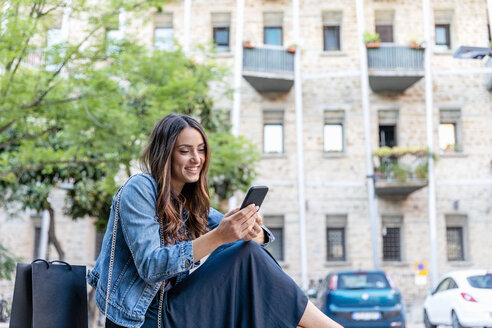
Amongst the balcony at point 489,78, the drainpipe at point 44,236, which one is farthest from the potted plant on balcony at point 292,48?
the drainpipe at point 44,236

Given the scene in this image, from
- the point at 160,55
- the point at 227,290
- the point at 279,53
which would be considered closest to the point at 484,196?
the point at 279,53

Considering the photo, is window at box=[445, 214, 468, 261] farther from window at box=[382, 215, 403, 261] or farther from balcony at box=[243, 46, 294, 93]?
balcony at box=[243, 46, 294, 93]

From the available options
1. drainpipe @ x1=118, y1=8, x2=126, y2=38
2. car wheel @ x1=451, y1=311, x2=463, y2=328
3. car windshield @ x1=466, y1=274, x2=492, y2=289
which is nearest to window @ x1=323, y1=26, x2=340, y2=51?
car windshield @ x1=466, y1=274, x2=492, y2=289

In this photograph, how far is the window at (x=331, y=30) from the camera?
22.2 m

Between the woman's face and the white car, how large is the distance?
371 inches

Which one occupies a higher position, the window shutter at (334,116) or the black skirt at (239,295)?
the window shutter at (334,116)

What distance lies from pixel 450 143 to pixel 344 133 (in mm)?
3455

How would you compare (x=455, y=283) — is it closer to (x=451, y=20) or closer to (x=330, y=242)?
(x=330, y=242)

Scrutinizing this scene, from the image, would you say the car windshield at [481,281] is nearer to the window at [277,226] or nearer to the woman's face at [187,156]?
the window at [277,226]

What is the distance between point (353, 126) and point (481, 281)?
10095 millimetres

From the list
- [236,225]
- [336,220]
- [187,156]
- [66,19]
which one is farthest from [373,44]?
[236,225]

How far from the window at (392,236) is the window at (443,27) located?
20.2ft

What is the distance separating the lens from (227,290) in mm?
2928

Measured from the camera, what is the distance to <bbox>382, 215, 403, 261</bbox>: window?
2080cm
